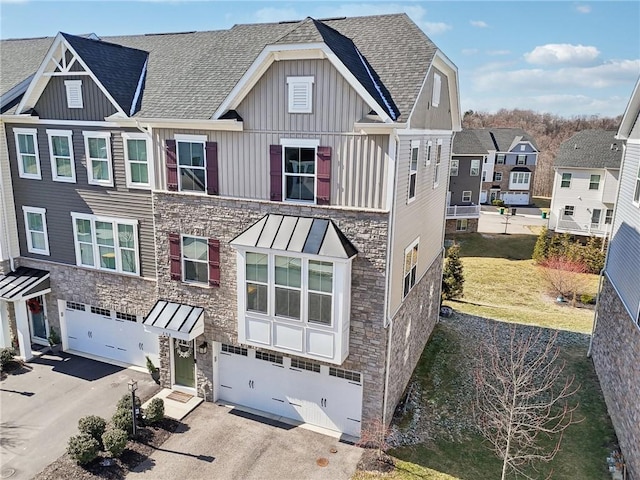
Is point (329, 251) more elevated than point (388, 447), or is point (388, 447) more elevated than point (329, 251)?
point (329, 251)

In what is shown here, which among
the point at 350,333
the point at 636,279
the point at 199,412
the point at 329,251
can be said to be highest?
the point at 329,251

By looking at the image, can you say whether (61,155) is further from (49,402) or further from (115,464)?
(115,464)

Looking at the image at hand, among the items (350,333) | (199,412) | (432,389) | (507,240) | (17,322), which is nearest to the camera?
(350,333)

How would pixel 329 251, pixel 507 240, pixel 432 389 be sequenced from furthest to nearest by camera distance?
pixel 507 240, pixel 432 389, pixel 329 251

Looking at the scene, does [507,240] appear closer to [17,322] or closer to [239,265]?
[239,265]

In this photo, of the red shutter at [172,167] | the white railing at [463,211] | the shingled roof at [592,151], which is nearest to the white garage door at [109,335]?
the red shutter at [172,167]

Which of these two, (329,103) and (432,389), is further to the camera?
(432,389)

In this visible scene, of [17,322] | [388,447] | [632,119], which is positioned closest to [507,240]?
[632,119]
